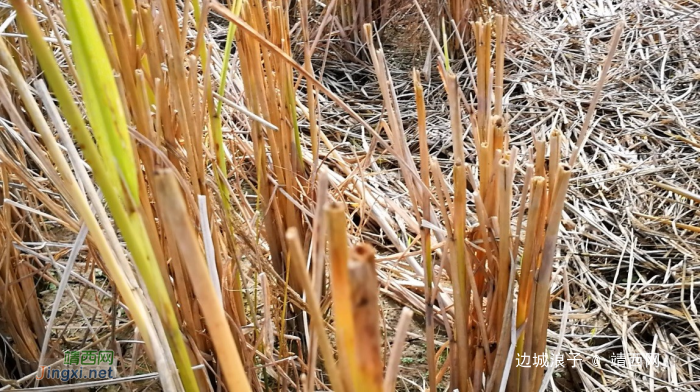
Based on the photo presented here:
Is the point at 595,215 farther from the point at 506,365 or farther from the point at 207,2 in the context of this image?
the point at 207,2

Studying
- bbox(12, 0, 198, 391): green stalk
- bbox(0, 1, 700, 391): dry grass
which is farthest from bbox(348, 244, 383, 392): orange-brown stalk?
bbox(12, 0, 198, 391): green stalk

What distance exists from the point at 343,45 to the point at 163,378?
1801 millimetres

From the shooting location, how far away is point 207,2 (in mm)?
438

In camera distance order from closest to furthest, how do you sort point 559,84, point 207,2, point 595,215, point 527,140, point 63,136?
1. point 63,136
2. point 207,2
3. point 595,215
4. point 527,140
5. point 559,84

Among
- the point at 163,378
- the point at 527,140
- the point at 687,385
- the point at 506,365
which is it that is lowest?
the point at 687,385

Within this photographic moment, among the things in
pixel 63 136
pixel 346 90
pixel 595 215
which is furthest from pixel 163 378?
pixel 346 90

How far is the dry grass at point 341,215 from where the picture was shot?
29 centimetres

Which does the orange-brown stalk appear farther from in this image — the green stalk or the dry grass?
the green stalk

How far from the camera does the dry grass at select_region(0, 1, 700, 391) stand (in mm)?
295

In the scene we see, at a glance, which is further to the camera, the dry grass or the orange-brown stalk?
the dry grass

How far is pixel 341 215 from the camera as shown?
0.60 feet

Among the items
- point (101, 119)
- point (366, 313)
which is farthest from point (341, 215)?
point (101, 119)

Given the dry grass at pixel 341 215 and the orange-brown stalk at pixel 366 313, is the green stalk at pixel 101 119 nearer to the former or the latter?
the dry grass at pixel 341 215

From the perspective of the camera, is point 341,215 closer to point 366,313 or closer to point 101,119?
point 366,313
